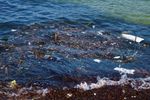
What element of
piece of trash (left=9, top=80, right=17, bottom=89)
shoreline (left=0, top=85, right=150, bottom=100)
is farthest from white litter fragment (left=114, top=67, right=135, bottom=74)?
piece of trash (left=9, top=80, right=17, bottom=89)

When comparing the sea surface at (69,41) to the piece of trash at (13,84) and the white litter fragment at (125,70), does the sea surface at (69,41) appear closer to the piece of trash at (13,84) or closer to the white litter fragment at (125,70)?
the white litter fragment at (125,70)

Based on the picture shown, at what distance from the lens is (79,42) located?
38.8ft

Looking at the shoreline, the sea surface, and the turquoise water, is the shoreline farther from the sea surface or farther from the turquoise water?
the turquoise water

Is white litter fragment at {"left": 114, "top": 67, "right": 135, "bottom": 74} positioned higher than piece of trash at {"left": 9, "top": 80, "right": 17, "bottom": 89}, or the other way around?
piece of trash at {"left": 9, "top": 80, "right": 17, "bottom": 89}

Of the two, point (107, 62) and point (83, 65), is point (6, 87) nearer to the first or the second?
point (83, 65)

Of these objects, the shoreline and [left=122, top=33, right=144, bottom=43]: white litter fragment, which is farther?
[left=122, top=33, right=144, bottom=43]: white litter fragment

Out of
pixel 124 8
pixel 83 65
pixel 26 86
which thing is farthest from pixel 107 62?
pixel 124 8

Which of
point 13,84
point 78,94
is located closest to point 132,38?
point 78,94

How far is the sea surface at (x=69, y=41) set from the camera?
9.62 meters

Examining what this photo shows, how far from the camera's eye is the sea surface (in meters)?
9.62

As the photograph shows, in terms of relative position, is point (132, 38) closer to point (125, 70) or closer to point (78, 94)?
point (125, 70)

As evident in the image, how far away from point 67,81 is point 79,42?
285 cm

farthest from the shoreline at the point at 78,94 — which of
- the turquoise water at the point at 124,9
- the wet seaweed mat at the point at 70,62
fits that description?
the turquoise water at the point at 124,9

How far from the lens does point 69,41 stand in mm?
11852
